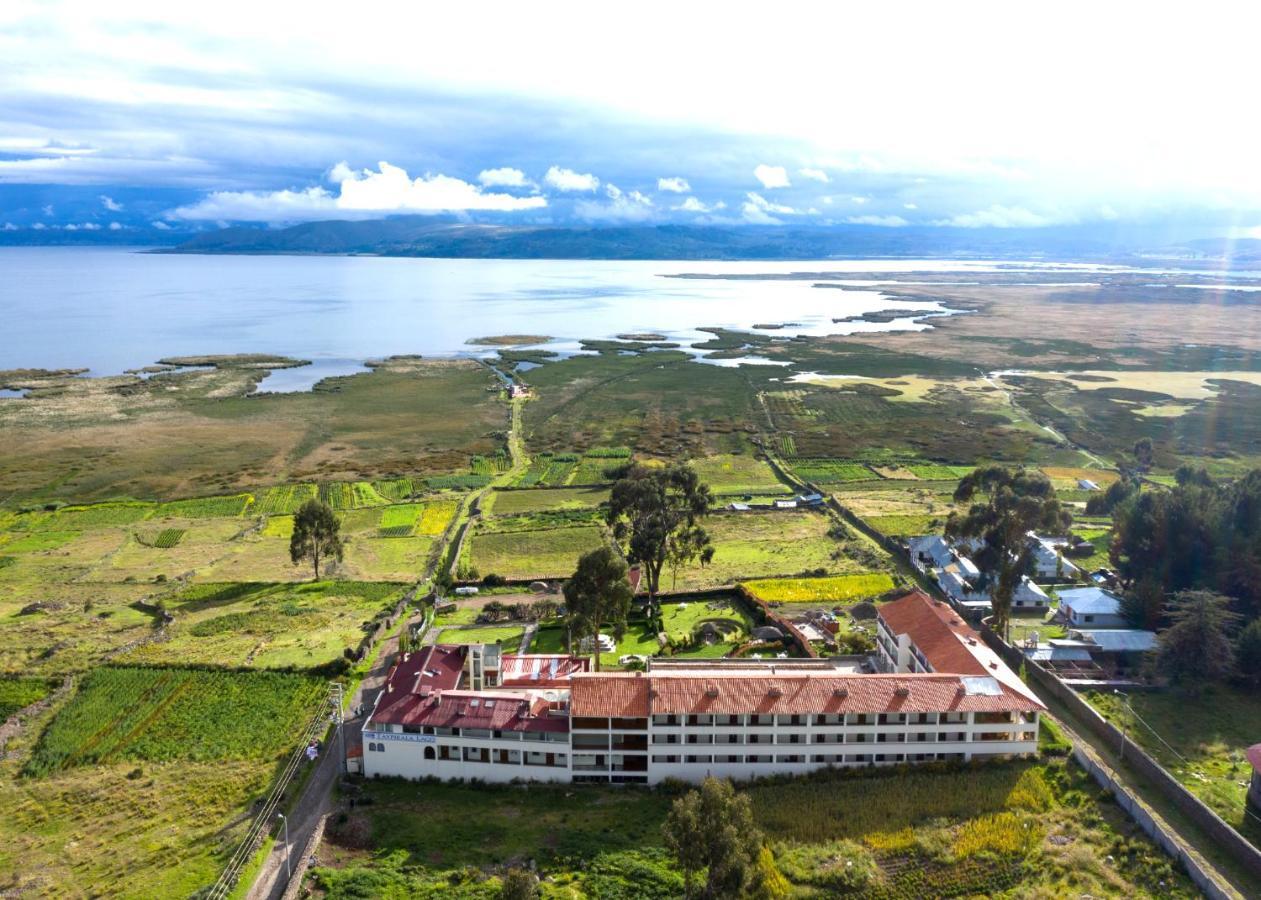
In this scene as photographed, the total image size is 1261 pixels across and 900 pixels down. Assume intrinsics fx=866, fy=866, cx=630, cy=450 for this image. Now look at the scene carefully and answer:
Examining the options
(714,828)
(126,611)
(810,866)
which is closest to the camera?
(714,828)

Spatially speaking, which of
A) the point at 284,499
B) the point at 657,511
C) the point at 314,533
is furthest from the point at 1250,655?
the point at 284,499

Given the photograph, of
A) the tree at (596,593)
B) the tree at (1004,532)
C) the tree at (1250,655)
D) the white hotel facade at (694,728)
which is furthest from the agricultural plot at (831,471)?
the white hotel facade at (694,728)

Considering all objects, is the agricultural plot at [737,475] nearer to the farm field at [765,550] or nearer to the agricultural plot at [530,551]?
the farm field at [765,550]

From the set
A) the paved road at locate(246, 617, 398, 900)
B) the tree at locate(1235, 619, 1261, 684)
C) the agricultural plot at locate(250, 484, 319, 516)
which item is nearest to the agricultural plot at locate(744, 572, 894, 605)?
the tree at locate(1235, 619, 1261, 684)

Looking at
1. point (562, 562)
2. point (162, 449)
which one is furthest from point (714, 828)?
point (162, 449)

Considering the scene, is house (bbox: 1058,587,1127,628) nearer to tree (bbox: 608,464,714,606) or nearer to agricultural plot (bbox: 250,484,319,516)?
tree (bbox: 608,464,714,606)

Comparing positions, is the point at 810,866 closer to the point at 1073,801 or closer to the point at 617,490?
the point at 1073,801
